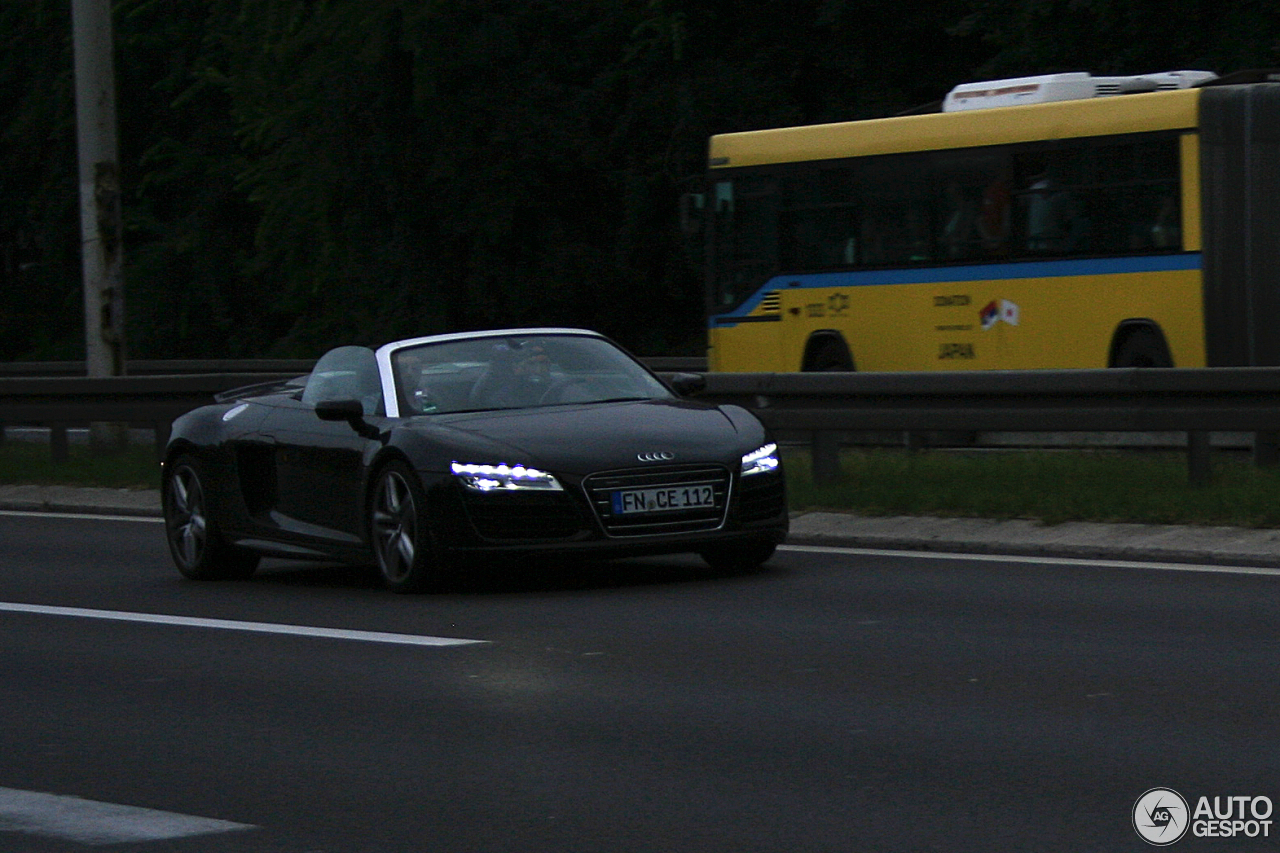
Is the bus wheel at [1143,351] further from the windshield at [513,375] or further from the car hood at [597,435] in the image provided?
the car hood at [597,435]

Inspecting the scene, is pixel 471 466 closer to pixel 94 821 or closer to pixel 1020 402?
pixel 94 821

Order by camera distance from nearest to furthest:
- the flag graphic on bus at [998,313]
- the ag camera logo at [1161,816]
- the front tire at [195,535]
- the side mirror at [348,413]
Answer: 1. the ag camera logo at [1161,816]
2. the side mirror at [348,413]
3. the front tire at [195,535]
4. the flag graphic on bus at [998,313]

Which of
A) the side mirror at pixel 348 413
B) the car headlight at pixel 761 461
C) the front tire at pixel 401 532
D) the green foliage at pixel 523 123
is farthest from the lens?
the green foliage at pixel 523 123

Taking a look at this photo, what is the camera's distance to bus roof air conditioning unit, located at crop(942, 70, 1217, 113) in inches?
792

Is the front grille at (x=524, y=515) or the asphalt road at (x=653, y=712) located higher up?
the front grille at (x=524, y=515)

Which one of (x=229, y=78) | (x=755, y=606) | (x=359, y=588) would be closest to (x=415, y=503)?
(x=359, y=588)

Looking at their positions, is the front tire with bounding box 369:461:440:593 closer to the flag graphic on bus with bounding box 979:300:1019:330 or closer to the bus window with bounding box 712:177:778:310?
the flag graphic on bus with bounding box 979:300:1019:330

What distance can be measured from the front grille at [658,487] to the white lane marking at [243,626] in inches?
56.4

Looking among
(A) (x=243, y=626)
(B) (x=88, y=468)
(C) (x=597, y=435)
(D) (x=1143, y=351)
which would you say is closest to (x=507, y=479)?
(C) (x=597, y=435)

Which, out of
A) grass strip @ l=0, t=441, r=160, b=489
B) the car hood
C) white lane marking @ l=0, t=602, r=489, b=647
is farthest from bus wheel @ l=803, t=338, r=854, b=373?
white lane marking @ l=0, t=602, r=489, b=647

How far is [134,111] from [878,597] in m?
34.0

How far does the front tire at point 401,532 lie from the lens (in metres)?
11.0

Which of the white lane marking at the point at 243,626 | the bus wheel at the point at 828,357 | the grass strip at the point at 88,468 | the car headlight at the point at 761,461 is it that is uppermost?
the car headlight at the point at 761,461

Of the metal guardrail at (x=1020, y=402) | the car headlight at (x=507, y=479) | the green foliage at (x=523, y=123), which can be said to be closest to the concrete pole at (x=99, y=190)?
the metal guardrail at (x=1020, y=402)
